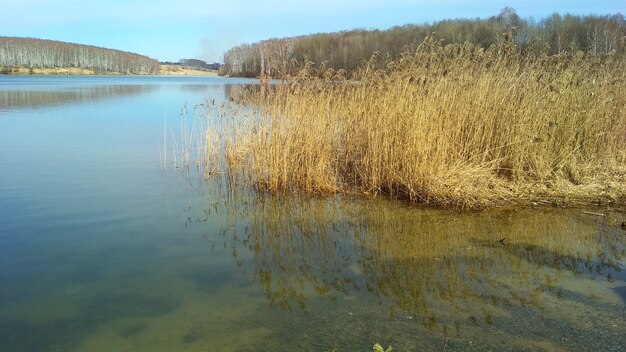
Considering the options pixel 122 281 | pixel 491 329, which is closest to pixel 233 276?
pixel 122 281

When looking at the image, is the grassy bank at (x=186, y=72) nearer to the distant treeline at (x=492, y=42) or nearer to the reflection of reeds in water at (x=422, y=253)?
the distant treeline at (x=492, y=42)

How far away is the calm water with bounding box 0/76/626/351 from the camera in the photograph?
10.9ft

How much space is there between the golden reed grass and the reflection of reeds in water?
1.97 feet

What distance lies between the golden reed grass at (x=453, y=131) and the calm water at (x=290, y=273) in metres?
0.50

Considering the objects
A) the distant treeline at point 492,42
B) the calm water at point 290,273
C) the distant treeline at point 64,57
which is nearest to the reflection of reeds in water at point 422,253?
the calm water at point 290,273

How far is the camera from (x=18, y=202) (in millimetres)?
6414

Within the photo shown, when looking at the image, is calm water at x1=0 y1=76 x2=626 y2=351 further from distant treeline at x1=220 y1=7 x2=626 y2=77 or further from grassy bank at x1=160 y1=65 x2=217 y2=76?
grassy bank at x1=160 y1=65 x2=217 y2=76

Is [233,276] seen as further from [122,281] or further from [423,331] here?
[423,331]

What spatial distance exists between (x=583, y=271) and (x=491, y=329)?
1.68 m

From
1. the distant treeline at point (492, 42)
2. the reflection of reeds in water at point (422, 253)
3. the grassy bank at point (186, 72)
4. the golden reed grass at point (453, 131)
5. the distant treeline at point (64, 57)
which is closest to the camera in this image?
the reflection of reeds in water at point (422, 253)

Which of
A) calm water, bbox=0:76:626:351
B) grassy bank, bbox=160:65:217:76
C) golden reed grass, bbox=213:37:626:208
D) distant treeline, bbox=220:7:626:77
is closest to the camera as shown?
calm water, bbox=0:76:626:351

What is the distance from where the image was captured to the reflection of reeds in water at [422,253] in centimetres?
390

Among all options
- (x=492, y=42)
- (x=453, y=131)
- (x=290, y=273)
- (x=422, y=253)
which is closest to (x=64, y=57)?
(x=492, y=42)

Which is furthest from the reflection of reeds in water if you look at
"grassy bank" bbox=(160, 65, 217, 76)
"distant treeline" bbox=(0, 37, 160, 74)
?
"grassy bank" bbox=(160, 65, 217, 76)
